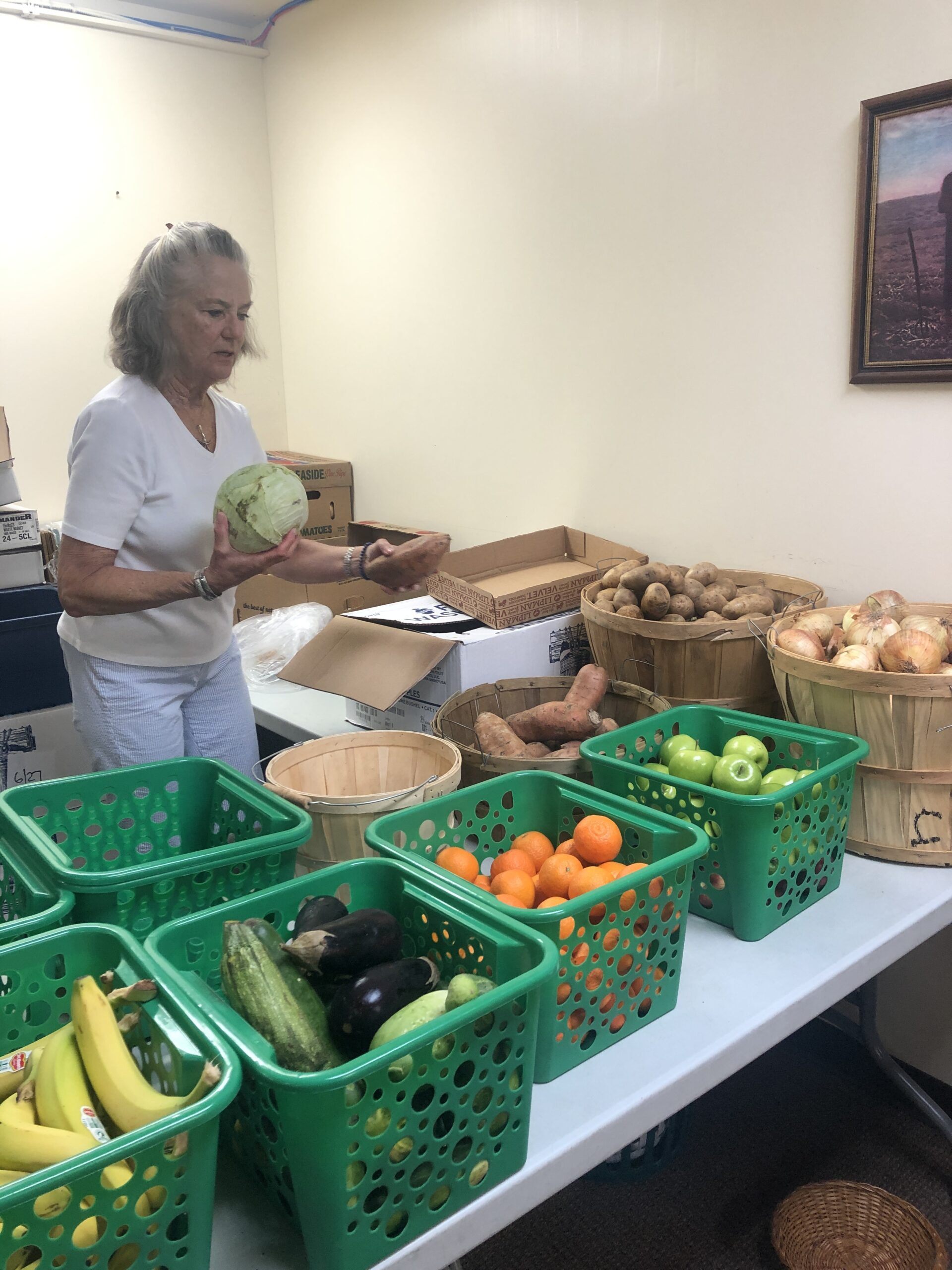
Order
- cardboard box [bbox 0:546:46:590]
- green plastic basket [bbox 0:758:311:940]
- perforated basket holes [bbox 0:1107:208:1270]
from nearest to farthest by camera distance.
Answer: perforated basket holes [bbox 0:1107:208:1270] → green plastic basket [bbox 0:758:311:940] → cardboard box [bbox 0:546:46:590]

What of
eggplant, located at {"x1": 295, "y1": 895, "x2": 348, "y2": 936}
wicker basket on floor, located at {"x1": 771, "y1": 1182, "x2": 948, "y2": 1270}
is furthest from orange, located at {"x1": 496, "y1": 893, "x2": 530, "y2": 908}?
wicker basket on floor, located at {"x1": 771, "y1": 1182, "x2": 948, "y2": 1270}

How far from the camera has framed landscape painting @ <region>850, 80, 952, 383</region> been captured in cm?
180

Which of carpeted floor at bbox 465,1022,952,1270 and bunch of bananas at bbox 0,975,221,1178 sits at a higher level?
bunch of bananas at bbox 0,975,221,1178

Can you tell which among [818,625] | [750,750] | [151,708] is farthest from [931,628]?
[151,708]

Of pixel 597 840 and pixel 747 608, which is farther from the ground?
pixel 747 608

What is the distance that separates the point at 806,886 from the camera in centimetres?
140

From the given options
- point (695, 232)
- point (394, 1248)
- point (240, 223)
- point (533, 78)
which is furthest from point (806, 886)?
point (240, 223)

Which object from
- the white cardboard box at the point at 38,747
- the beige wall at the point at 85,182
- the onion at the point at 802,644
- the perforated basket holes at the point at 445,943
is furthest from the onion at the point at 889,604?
the beige wall at the point at 85,182

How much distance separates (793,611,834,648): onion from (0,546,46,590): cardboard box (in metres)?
2.10

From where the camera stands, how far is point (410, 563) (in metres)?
1.97

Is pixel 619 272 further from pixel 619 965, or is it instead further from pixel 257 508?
pixel 619 965

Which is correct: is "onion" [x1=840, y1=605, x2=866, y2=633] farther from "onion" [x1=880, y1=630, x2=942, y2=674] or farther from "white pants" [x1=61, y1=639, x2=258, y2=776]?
"white pants" [x1=61, y1=639, x2=258, y2=776]

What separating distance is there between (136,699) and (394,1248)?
51.5 inches

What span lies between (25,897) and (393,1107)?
56 centimetres
